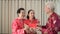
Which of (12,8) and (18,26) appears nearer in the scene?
(18,26)

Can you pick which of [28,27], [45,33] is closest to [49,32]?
[45,33]

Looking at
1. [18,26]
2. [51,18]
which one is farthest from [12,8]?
[51,18]

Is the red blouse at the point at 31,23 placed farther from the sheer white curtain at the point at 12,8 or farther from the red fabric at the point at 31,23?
the sheer white curtain at the point at 12,8

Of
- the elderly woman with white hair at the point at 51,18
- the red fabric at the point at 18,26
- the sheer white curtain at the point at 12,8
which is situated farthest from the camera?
the sheer white curtain at the point at 12,8

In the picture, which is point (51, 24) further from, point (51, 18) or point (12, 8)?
point (12, 8)

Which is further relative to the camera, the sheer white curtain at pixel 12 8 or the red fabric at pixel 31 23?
the sheer white curtain at pixel 12 8

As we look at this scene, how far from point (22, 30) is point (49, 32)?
0.27 metres

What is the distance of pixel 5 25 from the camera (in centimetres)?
236

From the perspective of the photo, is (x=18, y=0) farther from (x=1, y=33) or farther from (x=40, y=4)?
(x=1, y=33)

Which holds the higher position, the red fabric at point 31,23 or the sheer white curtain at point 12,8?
the sheer white curtain at point 12,8

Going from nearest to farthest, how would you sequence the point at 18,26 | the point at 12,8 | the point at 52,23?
the point at 52,23, the point at 18,26, the point at 12,8

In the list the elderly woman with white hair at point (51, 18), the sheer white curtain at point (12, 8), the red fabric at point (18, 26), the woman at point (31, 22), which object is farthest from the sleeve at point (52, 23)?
the sheer white curtain at point (12, 8)

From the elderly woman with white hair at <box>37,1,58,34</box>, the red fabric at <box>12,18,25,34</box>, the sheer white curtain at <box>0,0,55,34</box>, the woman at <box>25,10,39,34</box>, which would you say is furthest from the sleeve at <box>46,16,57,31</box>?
the sheer white curtain at <box>0,0,55,34</box>

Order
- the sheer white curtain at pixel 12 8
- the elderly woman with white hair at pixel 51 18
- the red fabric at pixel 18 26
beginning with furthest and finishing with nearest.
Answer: the sheer white curtain at pixel 12 8 < the red fabric at pixel 18 26 < the elderly woman with white hair at pixel 51 18
